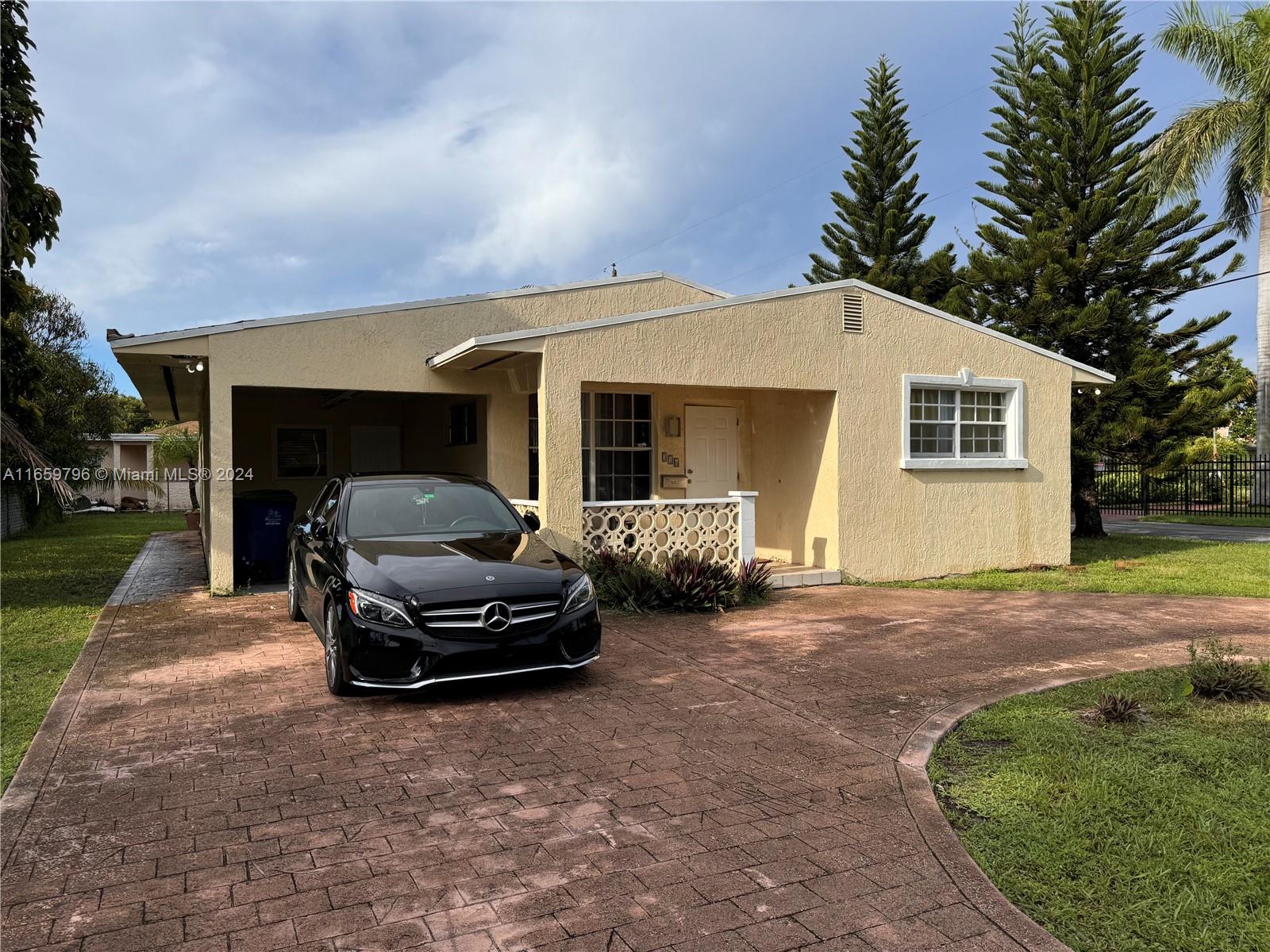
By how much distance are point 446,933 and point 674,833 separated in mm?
1164

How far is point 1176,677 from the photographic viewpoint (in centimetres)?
636

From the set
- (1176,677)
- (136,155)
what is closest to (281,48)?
(136,155)

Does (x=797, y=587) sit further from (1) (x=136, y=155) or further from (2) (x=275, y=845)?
(1) (x=136, y=155)

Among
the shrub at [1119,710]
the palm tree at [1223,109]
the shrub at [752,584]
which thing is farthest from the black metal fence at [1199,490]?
the shrub at [1119,710]

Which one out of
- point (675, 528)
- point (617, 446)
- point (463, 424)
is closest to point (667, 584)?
point (675, 528)

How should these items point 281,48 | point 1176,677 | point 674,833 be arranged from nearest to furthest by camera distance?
point 674,833 < point 1176,677 < point 281,48

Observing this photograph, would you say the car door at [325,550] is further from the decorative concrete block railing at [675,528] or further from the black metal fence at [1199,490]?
the black metal fence at [1199,490]

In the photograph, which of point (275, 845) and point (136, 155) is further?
point (136, 155)

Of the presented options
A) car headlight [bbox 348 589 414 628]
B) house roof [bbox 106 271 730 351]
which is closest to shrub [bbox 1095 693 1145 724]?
car headlight [bbox 348 589 414 628]

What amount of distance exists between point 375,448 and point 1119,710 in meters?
13.7

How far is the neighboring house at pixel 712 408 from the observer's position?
9977 mm

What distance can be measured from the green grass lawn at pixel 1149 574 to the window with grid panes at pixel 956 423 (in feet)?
5.81

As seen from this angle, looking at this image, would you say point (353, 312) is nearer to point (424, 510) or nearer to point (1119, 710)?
point (424, 510)

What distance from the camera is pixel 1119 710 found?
5.28 meters
